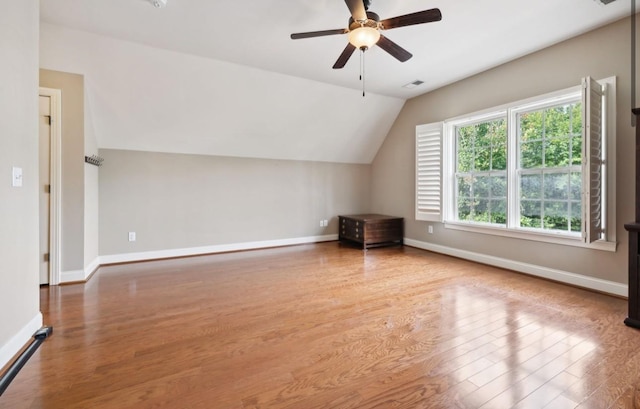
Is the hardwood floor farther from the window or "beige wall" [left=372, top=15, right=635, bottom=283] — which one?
the window

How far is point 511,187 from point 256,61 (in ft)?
11.9

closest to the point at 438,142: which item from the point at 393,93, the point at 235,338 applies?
the point at 393,93

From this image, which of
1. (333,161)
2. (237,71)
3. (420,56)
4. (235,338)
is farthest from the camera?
(333,161)

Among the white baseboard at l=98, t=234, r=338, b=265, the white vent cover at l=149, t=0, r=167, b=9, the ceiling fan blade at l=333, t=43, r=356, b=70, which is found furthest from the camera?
the white baseboard at l=98, t=234, r=338, b=265

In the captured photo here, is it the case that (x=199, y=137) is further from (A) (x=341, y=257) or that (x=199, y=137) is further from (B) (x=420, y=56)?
(B) (x=420, y=56)

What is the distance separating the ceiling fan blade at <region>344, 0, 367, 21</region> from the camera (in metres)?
2.03

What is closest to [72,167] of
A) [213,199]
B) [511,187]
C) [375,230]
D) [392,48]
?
[213,199]

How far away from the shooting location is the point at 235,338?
2105 millimetres

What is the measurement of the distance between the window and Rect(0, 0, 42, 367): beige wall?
4.35m

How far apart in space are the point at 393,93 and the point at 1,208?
4836 millimetres

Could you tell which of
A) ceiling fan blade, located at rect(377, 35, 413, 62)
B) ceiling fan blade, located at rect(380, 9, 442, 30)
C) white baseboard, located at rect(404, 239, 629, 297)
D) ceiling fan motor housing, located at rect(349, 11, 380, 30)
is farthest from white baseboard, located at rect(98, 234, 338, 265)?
ceiling fan blade, located at rect(380, 9, 442, 30)

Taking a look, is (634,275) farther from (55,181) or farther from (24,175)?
(55,181)

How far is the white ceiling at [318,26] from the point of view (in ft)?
8.38

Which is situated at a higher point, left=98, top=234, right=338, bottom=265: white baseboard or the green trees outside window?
the green trees outside window
